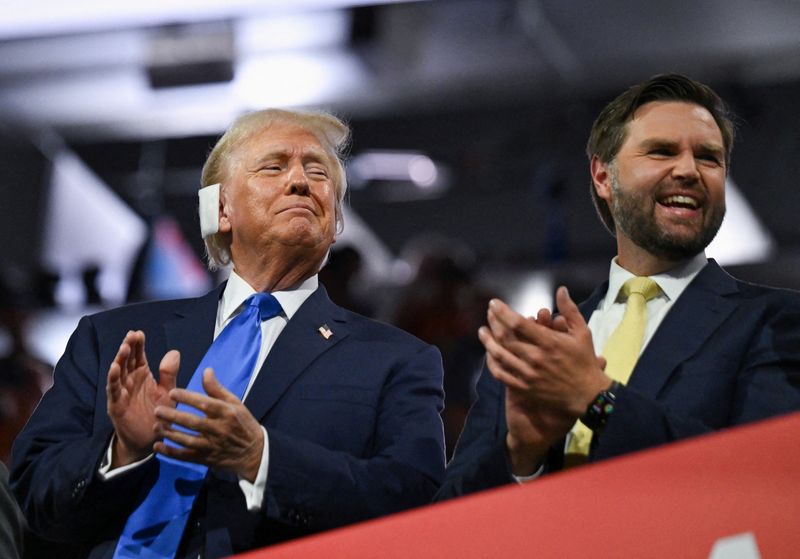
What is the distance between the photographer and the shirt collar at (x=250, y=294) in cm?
219

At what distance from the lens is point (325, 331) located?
83.7 inches

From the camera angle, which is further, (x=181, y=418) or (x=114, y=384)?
(x=114, y=384)

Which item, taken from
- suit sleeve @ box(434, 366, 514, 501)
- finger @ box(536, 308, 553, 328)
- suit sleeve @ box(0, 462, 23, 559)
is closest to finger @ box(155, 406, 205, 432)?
suit sleeve @ box(434, 366, 514, 501)

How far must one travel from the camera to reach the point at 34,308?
5.87 meters

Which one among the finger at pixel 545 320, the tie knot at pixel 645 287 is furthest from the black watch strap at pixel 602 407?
the tie knot at pixel 645 287

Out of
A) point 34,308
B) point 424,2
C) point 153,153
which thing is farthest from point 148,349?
point 153,153

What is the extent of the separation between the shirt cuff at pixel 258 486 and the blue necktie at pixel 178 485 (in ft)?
0.42

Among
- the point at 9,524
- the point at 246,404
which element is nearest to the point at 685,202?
the point at 246,404

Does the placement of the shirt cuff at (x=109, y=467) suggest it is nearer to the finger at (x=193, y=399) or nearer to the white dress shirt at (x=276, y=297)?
the white dress shirt at (x=276, y=297)

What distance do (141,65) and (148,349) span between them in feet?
13.4

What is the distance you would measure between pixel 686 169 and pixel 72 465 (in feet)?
3.43

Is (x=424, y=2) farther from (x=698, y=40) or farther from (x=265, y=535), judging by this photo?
(x=265, y=535)

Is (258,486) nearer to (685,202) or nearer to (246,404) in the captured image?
(246,404)

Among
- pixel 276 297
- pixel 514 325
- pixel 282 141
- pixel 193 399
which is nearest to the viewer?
pixel 514 325
